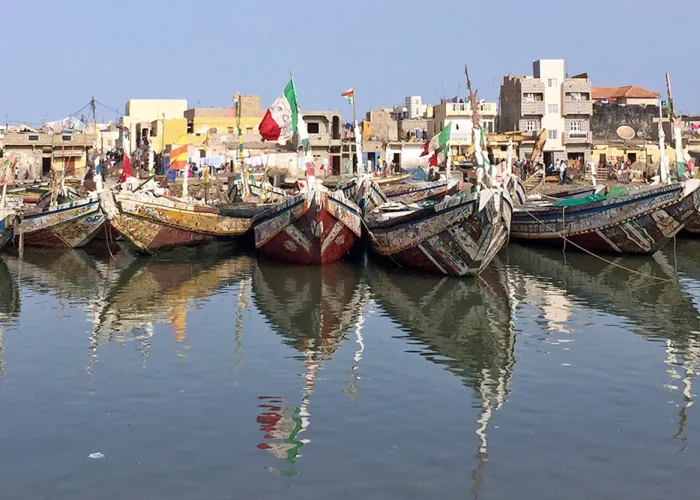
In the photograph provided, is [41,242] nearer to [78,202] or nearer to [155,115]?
[78,202]

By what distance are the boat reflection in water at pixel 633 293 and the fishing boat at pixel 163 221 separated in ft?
28.6

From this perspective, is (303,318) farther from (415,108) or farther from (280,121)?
(415,108)

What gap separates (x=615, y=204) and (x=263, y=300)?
10873 mm

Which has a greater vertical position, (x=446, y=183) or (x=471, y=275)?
(x=446, y=183)

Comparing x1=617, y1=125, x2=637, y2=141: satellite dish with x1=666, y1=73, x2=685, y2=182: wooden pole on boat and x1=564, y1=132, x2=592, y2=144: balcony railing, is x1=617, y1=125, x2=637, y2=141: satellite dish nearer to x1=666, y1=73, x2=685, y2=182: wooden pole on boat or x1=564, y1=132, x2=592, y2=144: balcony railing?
x1=564, y1=132, x2=592, y2=144: balcony railing

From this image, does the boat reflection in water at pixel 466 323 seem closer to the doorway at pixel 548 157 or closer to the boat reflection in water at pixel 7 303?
the boat reflection in water at pixel 7 303

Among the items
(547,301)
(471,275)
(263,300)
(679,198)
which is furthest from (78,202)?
(679,198)

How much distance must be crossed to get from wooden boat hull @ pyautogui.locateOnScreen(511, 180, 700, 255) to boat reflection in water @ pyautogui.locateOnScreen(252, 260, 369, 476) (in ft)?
22.0

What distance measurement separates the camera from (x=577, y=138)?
59.2m

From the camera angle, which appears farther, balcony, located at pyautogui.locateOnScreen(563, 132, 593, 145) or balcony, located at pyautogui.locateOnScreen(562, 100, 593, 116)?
balcony, located at pyautogui.locateOnScreen(562, 100, 593, 116)

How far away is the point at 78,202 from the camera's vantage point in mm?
27328

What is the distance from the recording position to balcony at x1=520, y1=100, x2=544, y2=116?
194ft

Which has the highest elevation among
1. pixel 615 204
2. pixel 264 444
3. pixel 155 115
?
pixel 155 115

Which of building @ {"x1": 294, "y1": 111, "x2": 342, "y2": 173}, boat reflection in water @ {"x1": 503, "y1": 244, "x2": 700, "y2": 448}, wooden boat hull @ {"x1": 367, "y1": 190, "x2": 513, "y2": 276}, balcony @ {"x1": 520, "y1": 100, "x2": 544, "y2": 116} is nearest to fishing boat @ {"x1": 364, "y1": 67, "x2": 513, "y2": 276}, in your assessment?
wooden boat hull @ {"x1": 367, "y1": 190, "x2": 513, "y2": 276}
